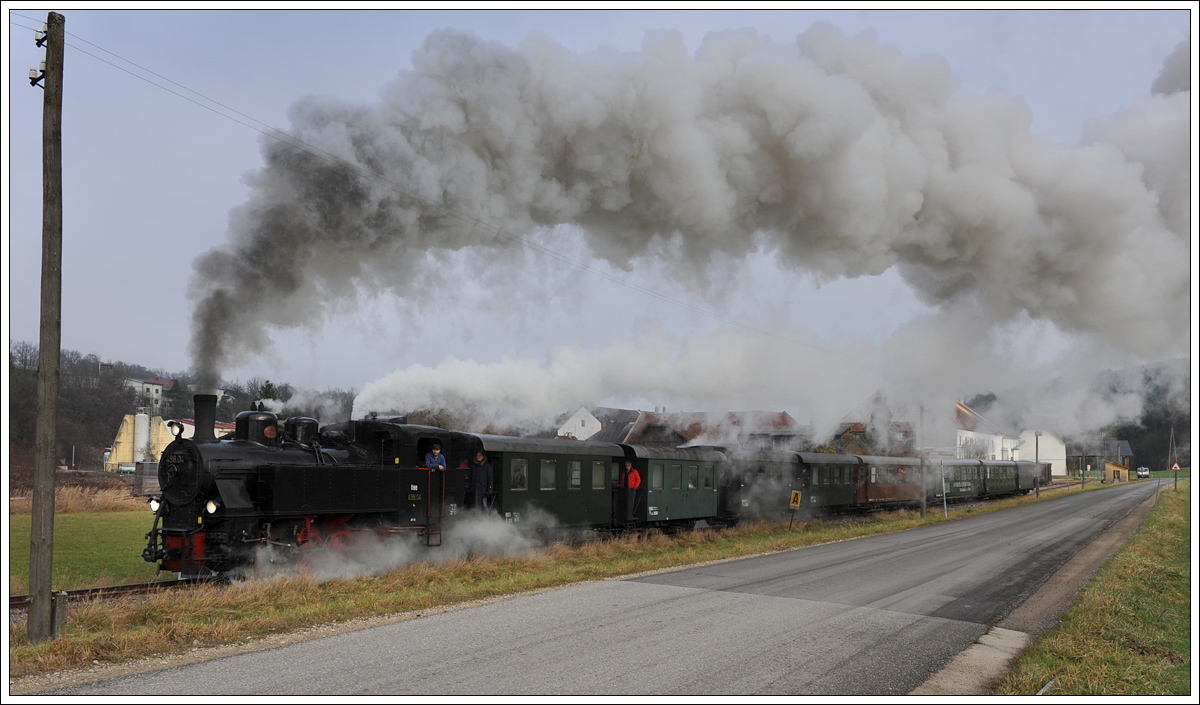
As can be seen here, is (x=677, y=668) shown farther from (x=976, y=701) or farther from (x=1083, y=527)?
(x=1083, y=527)

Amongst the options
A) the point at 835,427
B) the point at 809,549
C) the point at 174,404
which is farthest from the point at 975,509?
the point at 174,404

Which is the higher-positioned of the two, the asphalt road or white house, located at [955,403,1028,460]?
the asphalt road

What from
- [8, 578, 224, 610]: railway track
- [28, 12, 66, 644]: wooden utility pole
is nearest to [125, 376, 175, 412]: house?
[8, 578, 224, 610]: railway track

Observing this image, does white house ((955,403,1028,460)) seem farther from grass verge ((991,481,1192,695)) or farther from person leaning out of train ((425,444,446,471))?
person leaning out of train ((425,444,446,471))

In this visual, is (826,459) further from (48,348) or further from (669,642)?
(48,348)

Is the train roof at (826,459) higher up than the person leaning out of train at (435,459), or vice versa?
the person leaning out of train at (435,459)

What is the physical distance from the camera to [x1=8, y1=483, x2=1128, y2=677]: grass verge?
22.1ft

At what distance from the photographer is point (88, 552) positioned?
14719 millimetres

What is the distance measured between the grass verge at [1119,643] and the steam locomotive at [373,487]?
28.9ft

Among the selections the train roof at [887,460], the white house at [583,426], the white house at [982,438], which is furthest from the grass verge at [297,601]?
the white house at [982,438]

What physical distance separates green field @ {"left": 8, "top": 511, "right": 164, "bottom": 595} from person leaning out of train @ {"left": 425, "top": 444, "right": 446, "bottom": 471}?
4.53 meters

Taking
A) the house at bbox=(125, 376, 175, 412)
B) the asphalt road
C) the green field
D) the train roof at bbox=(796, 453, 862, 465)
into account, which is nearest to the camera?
the asphalt road

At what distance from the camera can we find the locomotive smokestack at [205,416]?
10867 mm

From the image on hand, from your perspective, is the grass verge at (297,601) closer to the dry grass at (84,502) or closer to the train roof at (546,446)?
the train roof at (546,446)
